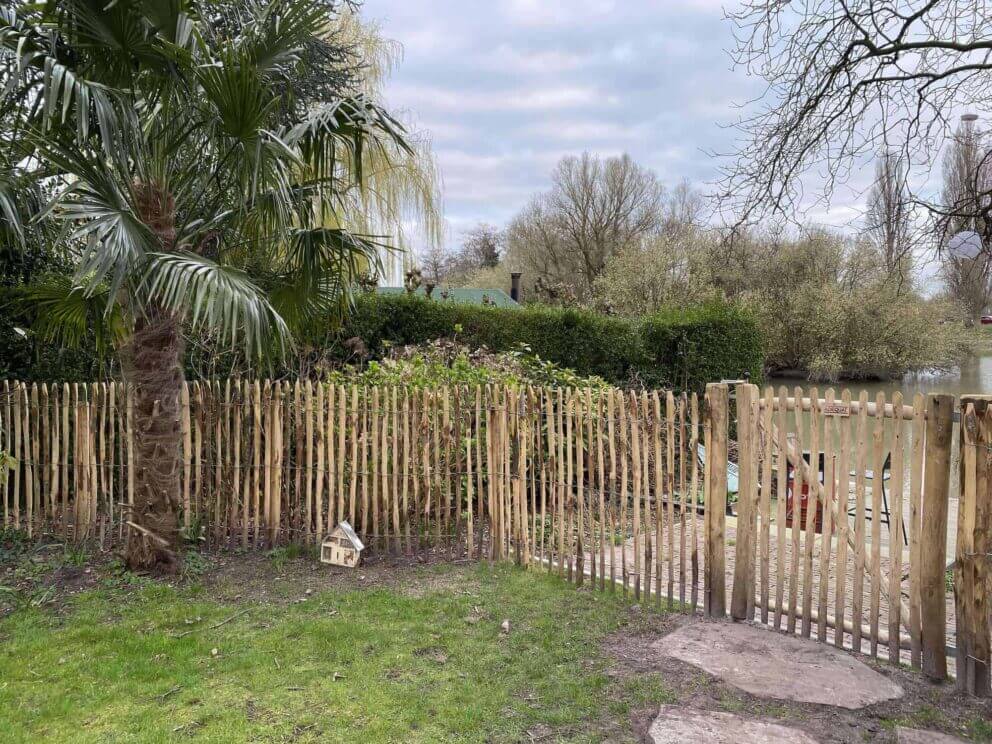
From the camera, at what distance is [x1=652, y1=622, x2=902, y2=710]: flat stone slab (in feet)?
9.73

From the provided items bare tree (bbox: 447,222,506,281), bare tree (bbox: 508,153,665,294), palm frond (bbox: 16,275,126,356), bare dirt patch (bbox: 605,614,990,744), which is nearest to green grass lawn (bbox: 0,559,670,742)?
bare dirt patch (bbox: 605,614,990,744)

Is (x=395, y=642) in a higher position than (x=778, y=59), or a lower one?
lower

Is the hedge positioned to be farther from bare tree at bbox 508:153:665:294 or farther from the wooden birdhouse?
bare tree at bbox 508:153:665:294

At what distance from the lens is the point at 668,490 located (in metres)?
3.95

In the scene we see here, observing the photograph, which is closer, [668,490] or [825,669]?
[825,669]

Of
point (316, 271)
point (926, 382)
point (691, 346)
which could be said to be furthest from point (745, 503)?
point (926, 382)

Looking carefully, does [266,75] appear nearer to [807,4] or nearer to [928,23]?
[807,4]

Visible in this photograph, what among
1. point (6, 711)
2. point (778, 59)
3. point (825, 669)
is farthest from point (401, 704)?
point (778, 59)

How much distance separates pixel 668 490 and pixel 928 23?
415cm

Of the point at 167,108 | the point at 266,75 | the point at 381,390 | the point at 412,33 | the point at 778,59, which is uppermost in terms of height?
the point at 412,33

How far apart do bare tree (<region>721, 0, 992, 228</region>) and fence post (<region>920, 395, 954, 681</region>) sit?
3012 mm

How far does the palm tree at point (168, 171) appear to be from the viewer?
3.65 meters

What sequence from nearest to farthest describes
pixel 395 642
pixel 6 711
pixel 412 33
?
pixel 6 711 < pixel 395 642 < pixel 412 33

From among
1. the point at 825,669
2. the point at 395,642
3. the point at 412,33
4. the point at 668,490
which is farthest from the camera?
the point at 412,33
